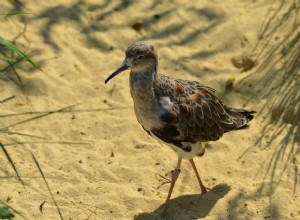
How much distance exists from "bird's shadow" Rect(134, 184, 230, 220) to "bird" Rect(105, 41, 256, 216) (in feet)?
0.31

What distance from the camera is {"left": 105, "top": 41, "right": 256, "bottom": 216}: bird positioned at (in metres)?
6.11

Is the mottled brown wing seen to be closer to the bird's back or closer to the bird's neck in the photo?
the bird's back

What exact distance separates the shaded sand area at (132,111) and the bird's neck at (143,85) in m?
A: 0.65

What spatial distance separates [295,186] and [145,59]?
87.1 inches

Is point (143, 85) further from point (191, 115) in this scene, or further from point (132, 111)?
point (132, 111)

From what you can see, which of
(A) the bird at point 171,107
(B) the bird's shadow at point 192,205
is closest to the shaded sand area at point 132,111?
(B) the bird's shadow at point 192,205

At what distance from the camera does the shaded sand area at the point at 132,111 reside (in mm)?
6465

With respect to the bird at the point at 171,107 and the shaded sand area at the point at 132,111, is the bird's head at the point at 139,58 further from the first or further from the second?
the shaded sand area at the point at 132,111

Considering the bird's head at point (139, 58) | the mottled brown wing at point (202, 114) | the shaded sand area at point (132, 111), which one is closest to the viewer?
the bird's head at point (139, 58)

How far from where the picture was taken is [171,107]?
620cm

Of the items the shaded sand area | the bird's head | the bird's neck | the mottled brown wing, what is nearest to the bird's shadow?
the shaded sand area

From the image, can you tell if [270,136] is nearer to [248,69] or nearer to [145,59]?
[248,69]

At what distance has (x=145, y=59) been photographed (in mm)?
6137

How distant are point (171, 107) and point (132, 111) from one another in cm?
166
